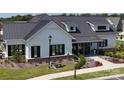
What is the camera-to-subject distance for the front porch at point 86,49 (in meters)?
7.10

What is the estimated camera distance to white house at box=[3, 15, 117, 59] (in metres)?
A: 6.91

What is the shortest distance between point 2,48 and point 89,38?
6.86ft

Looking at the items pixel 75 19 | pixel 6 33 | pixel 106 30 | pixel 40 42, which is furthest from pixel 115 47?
pixel 6 33

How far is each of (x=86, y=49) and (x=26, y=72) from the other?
5.23ft

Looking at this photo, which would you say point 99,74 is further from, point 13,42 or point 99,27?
point 13,42

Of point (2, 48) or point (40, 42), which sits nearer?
point (2, 48)

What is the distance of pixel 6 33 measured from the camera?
7086mm

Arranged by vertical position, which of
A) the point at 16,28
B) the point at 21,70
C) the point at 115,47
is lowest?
the point at 21,70

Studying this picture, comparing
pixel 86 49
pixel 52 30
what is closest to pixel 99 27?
pixel 86 49

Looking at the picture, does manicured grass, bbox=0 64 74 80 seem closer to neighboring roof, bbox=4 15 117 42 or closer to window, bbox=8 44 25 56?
window, bbox=8 44 25 56

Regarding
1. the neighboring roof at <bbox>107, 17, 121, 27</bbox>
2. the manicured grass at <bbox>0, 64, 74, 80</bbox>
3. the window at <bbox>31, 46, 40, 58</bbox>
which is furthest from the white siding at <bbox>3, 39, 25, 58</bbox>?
the neighboring roof at <bbox>107, 17, 121, 27</bbox>

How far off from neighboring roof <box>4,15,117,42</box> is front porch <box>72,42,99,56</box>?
121 millimetres

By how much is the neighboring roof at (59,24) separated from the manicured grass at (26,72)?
32.9 inches

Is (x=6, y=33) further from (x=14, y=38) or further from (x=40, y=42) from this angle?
(x=40, y=42)
